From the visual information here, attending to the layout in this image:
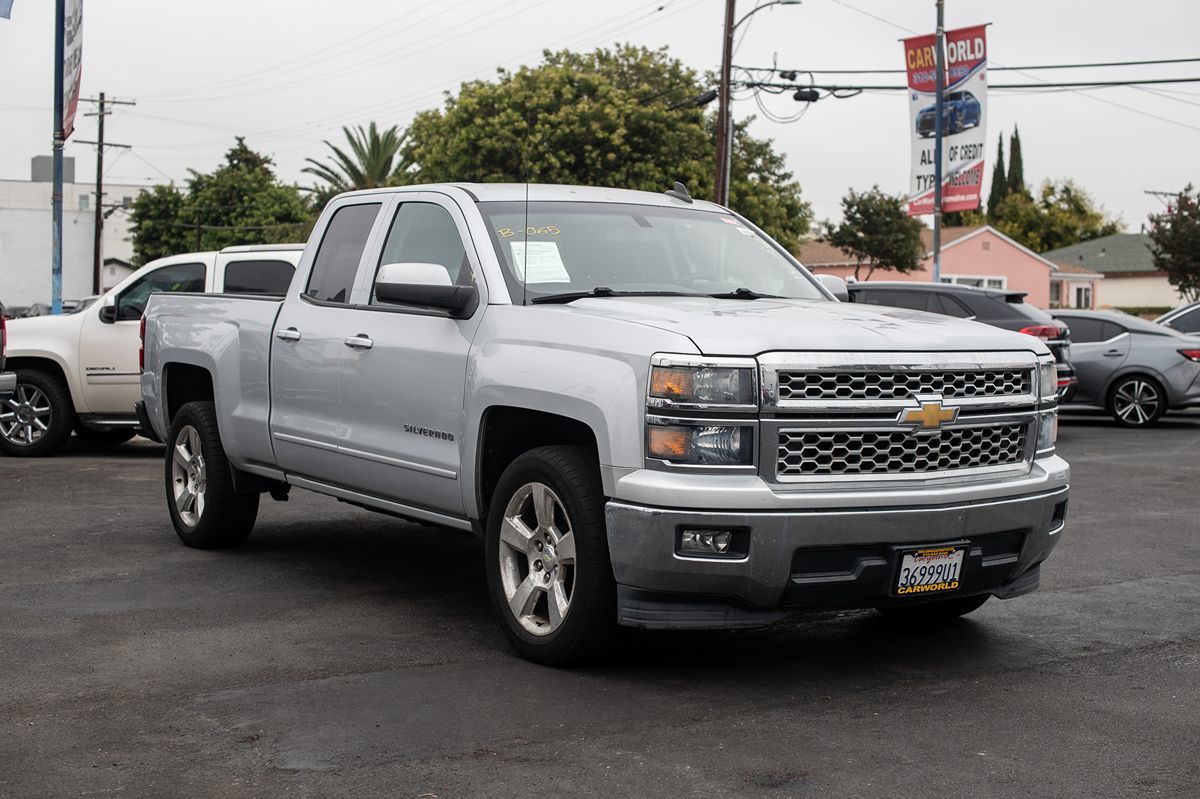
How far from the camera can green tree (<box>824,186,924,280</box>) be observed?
65.5 m

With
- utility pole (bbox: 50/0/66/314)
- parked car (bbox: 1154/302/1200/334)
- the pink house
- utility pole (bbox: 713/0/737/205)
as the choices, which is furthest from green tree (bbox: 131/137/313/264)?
parked car (bbox: 1154/302/1200/334)

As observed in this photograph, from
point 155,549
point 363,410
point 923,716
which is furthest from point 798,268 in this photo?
point 155,549

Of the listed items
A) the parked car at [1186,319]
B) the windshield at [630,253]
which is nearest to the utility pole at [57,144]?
the parked car at [1186,319]

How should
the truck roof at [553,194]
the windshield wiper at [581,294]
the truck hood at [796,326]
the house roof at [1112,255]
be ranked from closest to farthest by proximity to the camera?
1. the truck hood at [796,326]
2. the windshield wiper at [581,294]
3. the truck roof at [553,194]
4. the house roof at [1112,255]

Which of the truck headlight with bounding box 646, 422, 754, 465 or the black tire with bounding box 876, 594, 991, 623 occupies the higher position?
the truck headlight with bounding box 646, 422, 754, 465

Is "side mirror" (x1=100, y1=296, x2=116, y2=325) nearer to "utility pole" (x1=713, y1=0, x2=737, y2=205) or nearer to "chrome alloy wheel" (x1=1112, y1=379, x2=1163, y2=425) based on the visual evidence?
"chrome alloy wheel" (x1=1112, y1=379, x2=1163, y2=425)

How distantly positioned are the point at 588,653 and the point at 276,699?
1.21 metres

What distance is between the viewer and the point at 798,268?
7531 mm

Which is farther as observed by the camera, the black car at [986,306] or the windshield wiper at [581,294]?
the black car at [986,306]

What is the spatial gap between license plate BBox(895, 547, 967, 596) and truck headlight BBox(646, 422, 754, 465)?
77cm

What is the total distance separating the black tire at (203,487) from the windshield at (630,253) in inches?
107

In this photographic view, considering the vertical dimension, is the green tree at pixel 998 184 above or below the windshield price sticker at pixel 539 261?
above

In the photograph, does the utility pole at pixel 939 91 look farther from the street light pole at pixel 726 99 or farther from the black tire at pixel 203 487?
the black tire at pixel 203 487

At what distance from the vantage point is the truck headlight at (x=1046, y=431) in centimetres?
623
